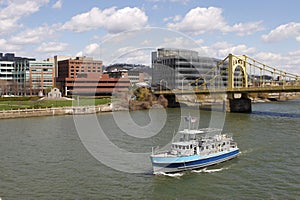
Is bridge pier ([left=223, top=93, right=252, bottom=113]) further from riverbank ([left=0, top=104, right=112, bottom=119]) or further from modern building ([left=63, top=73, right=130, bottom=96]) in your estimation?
modern building ([left=63, top=73, right=130, bottom=96])

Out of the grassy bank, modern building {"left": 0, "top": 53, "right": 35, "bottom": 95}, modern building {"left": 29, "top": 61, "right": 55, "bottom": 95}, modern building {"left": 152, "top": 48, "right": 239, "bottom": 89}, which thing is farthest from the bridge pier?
modern building {"left": 0, "top": 53, "right": 35, "bottom": 95}

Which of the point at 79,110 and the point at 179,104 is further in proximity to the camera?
the point at 179,104

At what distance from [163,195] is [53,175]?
31.2ft

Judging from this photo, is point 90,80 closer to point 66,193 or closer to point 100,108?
point 100,108

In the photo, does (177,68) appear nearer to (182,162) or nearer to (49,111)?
(49,111)

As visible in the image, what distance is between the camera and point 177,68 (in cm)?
13738

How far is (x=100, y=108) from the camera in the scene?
3253 inches

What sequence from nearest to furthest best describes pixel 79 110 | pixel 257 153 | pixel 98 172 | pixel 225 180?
pixel 225 180 → pixel 98 172 → pixel 257 153 → pixel 79 110

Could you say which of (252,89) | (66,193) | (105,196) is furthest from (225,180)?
(252,89)

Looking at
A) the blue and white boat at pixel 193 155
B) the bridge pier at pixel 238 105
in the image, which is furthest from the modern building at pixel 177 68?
the blue and white boat at pixel 193 155

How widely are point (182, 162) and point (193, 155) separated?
5.12ft

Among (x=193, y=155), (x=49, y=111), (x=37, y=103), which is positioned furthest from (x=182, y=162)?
(x=37, y=103)

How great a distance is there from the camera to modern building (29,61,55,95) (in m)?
143

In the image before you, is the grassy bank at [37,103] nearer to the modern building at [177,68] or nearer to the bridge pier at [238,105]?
the bridge pier at [238,105]
